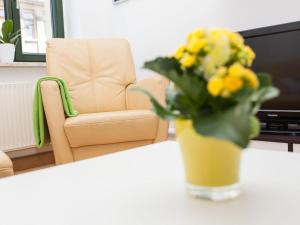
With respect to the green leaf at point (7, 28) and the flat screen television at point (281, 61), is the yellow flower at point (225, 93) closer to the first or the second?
the flat screen television at point (281, 61)

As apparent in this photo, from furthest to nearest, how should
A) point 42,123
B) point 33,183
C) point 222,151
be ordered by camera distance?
1. point 42,123
2. point 33,183
3. point 222,151

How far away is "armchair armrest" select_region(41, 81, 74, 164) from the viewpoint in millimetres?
1915

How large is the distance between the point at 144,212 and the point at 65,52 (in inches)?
80.8

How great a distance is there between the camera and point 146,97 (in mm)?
2266

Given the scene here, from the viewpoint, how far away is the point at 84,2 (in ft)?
10.6

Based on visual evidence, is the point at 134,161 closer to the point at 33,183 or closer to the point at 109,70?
the point at 33,183

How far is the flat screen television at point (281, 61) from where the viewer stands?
1.80 metres

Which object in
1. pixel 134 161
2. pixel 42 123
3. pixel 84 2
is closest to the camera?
pixel 134 161

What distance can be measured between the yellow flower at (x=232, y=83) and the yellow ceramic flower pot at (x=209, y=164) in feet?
0.29

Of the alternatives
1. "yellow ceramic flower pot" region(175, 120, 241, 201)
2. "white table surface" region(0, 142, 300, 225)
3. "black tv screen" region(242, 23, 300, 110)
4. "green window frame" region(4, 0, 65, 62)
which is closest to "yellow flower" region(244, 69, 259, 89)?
"yellow ceramic flower pot" region(175, 120, 241, 201)

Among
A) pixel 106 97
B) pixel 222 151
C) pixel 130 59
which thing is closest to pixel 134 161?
pixel 222 151

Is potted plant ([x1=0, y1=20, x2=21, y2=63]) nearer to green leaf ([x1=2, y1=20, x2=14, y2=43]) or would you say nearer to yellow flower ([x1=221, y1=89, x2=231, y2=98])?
green leaf ([x1=2, y1=20, x2=14, y2=43])

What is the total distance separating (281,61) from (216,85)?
4.97 ft

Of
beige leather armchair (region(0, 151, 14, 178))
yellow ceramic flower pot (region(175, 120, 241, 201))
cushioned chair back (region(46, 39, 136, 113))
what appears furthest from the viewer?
cushioned chair back (region(46, 39, 136, 113))
